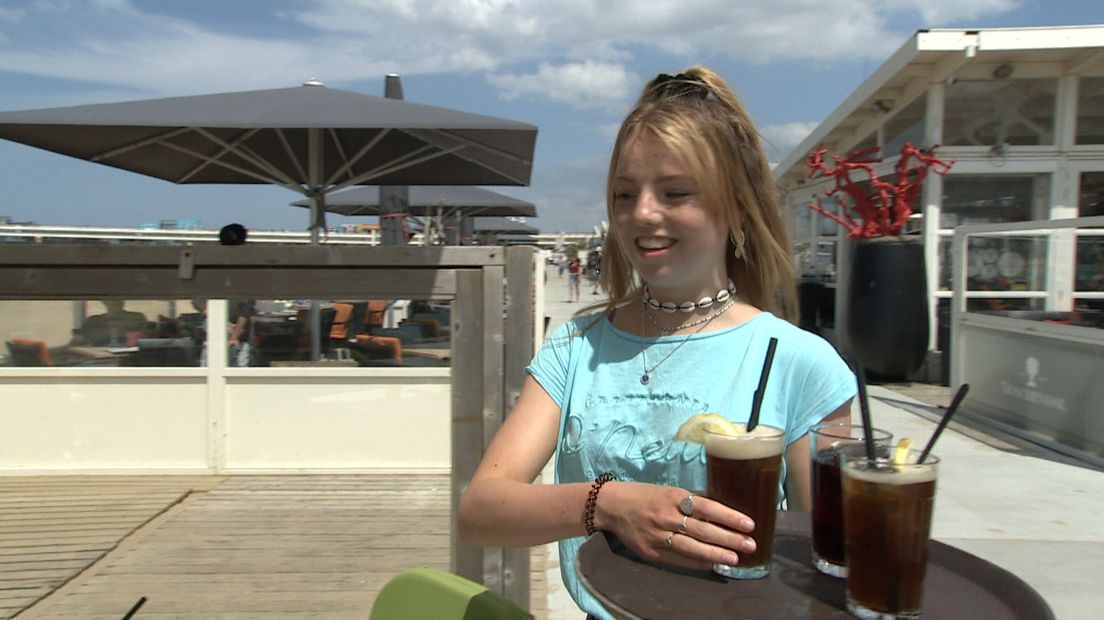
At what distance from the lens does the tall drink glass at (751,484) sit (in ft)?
3.32

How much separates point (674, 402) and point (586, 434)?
15 centimetres

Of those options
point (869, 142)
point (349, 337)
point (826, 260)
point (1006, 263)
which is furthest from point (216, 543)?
point (826, 260)

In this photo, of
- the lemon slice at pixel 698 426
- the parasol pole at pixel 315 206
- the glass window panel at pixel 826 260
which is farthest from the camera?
→ the glass window panel at pixel 826 260

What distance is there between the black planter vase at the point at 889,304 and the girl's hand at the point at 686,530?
7.75 metres

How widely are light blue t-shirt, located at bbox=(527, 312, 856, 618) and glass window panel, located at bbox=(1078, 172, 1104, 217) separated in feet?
30.0

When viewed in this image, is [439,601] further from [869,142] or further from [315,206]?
[869,142]

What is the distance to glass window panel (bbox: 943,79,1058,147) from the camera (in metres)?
8.81

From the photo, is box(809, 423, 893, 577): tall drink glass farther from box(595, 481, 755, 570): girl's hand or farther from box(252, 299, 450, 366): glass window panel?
box(252, 299, 450, 366): glass window panel

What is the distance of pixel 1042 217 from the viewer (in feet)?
28.8

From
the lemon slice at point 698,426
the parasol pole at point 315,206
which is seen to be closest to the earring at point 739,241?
the lemon slice at point 698,426

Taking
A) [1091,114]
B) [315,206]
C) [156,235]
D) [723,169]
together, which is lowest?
[723,169]

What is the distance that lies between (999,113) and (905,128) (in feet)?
4.75

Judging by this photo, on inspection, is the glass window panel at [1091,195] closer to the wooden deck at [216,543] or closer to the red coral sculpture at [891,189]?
the red coral sculpture at [891,189]

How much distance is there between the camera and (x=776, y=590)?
1.00 meters
